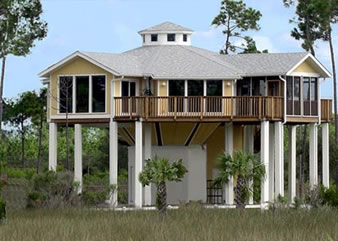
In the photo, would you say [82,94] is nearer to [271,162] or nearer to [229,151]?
[229,151]

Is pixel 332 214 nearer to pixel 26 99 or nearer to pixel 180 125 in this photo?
pixel 180 125

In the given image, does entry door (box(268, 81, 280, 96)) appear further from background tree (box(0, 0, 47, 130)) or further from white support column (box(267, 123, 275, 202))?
background tree (box(0, 0, 47, 130))

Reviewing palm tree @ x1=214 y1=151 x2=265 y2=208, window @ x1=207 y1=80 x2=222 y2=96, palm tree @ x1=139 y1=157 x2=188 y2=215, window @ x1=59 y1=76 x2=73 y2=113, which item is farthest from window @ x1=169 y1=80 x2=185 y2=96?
palm tree @ x1=139 y1=157 x2=188 y2=215

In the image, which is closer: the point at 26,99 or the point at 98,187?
the point at 98,187

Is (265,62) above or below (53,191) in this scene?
above

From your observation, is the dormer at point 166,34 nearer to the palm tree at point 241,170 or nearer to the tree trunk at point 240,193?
the palm tree at point 241,170

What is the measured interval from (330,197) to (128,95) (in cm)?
1098

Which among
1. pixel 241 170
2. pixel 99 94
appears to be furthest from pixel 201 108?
pixel 99 94

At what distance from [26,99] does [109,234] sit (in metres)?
39.2

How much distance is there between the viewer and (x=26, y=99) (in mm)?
73062

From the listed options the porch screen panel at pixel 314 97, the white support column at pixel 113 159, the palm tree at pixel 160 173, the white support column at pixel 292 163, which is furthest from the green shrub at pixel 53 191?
the porch screen panel at pixel 314 97

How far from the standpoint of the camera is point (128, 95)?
192 feet

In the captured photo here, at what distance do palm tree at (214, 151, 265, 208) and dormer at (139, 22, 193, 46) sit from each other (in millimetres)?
10193

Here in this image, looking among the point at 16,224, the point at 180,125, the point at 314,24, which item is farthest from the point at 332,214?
the point at 314,24
